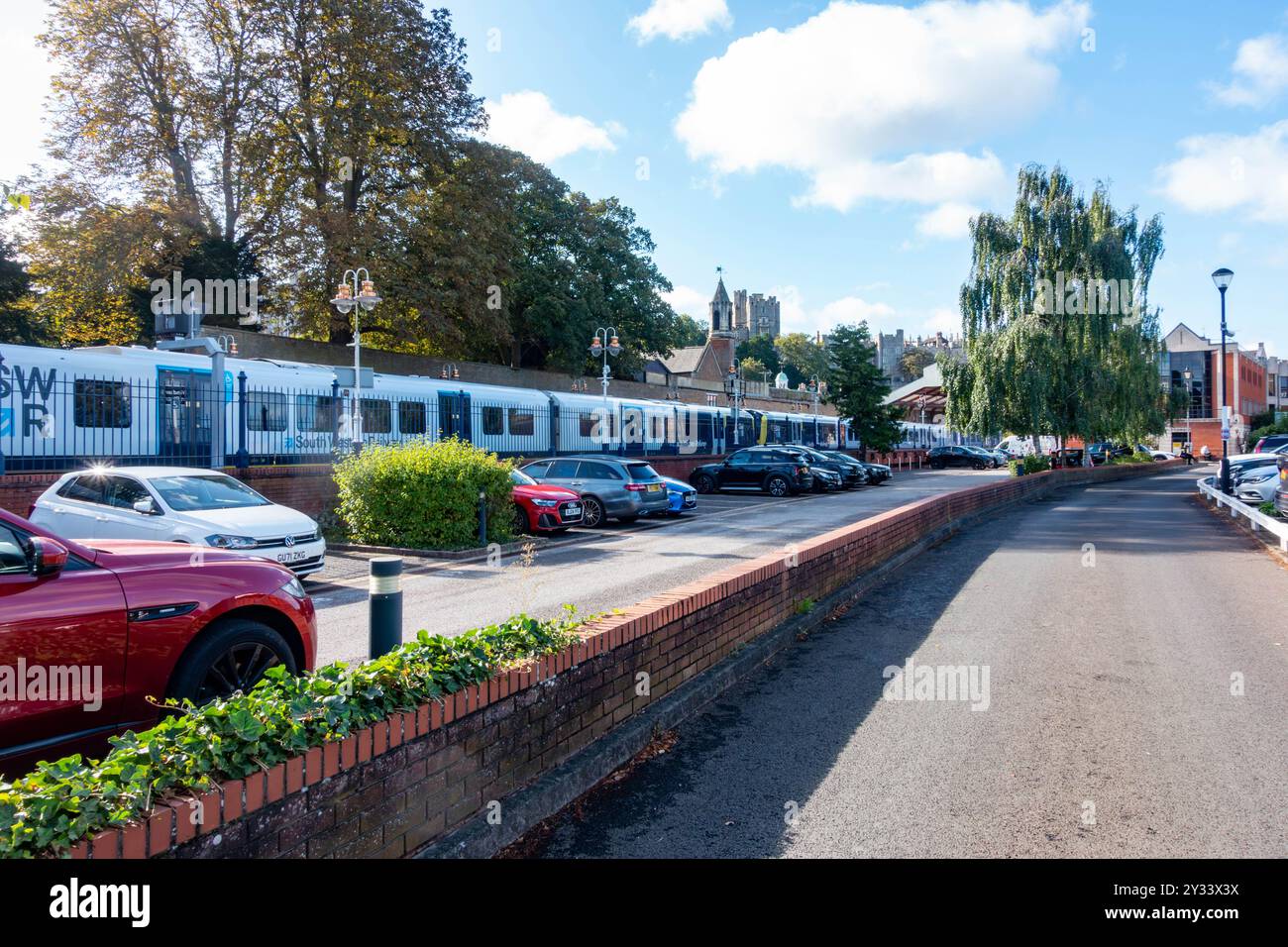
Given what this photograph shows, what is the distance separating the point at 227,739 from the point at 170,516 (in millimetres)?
8103

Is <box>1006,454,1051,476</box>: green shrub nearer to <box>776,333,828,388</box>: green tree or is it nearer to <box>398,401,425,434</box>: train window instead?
<box>398,401,425,434</box>: train window

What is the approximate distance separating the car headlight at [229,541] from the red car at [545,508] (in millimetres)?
6744

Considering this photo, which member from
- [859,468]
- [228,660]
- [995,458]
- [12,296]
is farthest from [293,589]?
[995,458]

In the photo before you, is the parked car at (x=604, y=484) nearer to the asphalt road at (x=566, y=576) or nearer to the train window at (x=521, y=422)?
the asphalt road at (x=566, y=576)

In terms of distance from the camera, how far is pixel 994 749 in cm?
496

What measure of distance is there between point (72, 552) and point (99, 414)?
539 inches

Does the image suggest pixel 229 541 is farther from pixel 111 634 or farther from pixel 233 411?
pixel 233 411

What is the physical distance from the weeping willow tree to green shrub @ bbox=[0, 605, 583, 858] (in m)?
32.7

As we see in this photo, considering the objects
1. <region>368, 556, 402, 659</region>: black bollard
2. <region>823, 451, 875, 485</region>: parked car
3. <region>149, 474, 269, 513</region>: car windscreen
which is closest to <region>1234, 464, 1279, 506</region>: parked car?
<region>823, 451, 875, 485</region>: parked car

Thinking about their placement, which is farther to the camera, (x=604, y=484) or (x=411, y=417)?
(x=411, y=417)

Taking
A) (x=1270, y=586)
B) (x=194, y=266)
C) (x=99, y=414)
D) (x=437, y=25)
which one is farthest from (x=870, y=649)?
(x=437, y=25)

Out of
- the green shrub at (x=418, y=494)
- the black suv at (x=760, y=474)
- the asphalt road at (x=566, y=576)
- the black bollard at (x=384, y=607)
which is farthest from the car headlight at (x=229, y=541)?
the black suv at (x=760, y=474)

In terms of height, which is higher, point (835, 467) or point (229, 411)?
point (229, 411)

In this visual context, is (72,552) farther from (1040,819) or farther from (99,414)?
(99,414)
